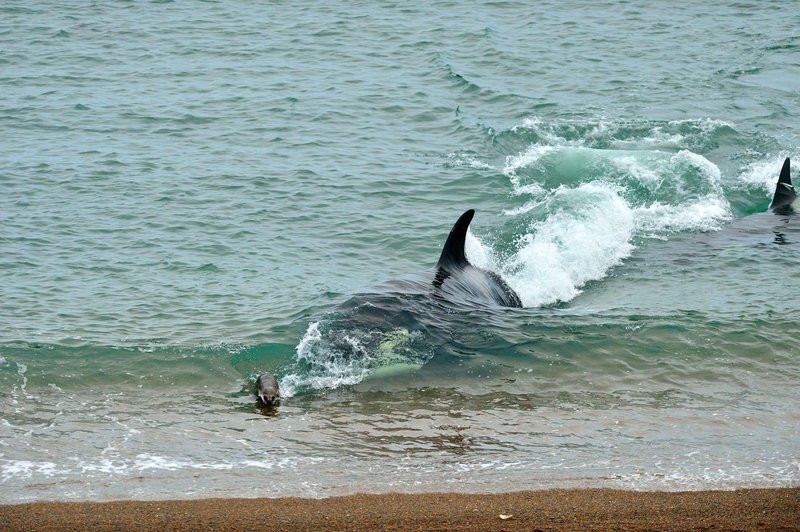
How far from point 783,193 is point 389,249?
666cm

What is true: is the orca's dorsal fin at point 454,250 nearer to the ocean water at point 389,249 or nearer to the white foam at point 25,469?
the ocean water at point 389,249

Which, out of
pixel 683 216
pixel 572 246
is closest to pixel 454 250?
pixel 572 246

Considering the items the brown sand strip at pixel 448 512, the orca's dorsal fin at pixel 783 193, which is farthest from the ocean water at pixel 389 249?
the orca's dorsal fin at pixel 783 193

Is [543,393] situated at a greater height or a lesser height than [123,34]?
lesser

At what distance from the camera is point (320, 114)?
21.8 m

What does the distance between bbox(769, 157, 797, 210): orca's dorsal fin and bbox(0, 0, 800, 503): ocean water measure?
0.47 metres

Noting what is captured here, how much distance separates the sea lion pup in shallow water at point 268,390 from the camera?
32.0 ft

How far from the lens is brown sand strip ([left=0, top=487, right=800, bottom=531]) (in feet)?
23.0

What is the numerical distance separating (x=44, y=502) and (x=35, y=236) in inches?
328

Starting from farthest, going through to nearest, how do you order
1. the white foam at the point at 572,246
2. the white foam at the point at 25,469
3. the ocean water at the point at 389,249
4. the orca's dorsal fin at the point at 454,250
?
the white foam at the point at 572,246, the orca's dorsal fin at the point at 454,250, the ocean water at the point at 389,249, the white foam at the point at 25,469

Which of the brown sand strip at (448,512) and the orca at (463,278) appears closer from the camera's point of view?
the brown sand strip at (448,512)

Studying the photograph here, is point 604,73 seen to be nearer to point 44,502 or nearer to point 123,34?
point 123,34

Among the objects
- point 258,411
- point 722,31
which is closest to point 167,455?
point 258,411

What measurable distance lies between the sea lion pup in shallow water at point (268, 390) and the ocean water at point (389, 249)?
0.47 feet
